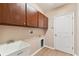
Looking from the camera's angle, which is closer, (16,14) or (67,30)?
(16,14)

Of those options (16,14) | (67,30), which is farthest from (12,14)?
(67,30)

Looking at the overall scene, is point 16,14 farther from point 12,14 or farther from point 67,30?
point 67,30

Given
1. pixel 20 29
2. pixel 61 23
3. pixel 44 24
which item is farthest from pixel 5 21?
pixel 44 24

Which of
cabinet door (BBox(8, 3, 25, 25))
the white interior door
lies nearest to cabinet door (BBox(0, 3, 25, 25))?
cabinet door (BBox(8, 3, 25, 25))

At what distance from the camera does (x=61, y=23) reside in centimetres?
182

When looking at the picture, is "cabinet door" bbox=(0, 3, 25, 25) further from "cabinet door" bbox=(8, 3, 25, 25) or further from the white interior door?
the white interior door

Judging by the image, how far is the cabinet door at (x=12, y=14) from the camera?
975 mm

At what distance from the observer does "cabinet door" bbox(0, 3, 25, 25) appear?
3.20 feet

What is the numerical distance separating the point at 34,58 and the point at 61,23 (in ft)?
4.70

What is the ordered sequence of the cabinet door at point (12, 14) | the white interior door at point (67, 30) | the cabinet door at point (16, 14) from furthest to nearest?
the white interior door at point (67, 30) → the cabinet door at point (16, 14) → the cabinet door at point (12, 14)

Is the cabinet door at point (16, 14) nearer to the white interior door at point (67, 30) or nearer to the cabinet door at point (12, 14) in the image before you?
the cabinet door at point (12, 14)

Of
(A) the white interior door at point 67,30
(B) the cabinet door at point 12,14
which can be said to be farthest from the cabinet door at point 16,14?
(A) the white interior door at point 67,30

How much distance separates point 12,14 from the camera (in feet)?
3.67

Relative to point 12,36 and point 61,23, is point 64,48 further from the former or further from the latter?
point 12,36
